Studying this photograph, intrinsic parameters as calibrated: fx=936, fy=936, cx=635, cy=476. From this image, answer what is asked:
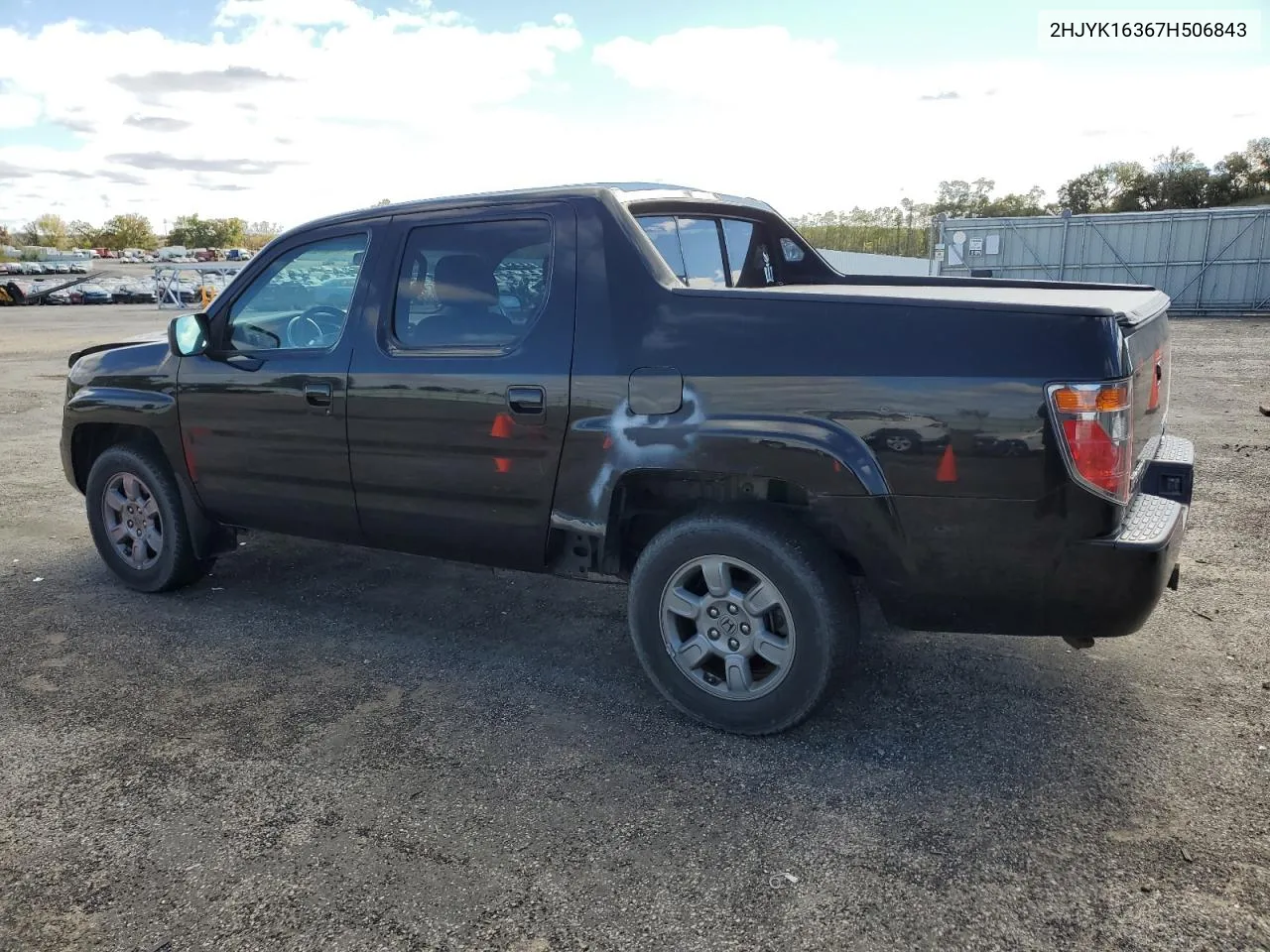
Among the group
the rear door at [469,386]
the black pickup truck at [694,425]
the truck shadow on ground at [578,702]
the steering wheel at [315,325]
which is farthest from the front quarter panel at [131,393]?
the rear door at [469,386]

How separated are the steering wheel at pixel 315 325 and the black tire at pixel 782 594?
5.86 feet

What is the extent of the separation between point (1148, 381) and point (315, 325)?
11.0 ft

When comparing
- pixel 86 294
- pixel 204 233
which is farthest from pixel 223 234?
pixel 86 294

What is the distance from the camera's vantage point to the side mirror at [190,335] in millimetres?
4414

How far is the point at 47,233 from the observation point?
13112 cm

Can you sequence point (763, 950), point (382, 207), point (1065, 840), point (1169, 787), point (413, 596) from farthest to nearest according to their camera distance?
1. point (413, 596)
2. point (382, 207)
3. point (1169, 787)
4. point (1065, 840)
5. point (763, 950)

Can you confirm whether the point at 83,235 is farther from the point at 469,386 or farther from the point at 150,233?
the point at 469,386

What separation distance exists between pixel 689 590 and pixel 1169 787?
165 cm

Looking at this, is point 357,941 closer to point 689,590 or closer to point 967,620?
point 689,590

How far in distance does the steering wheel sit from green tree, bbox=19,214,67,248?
147 metres

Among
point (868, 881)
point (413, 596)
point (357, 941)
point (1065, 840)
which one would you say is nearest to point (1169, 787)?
point (1065, 840)

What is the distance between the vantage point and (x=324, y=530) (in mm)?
4309

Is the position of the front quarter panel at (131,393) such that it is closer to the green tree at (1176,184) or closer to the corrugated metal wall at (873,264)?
the corrugated metal wall at (873,264)

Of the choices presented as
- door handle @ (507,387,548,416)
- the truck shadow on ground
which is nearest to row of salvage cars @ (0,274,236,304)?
the truck shadow on ground
